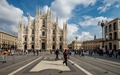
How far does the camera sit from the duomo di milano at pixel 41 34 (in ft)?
222

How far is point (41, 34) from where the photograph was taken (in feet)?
231

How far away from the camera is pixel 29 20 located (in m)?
67.8

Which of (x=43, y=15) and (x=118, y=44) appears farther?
(x=43, y=15)

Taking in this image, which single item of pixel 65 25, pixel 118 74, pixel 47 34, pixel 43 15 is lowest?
pixel 118 74

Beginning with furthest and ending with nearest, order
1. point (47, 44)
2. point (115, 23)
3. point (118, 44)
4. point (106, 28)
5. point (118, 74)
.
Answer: point (47, 44), point (106, 28), point (115, 23), point (118, 44), point (118, 74)

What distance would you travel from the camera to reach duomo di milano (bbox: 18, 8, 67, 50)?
67.8 m

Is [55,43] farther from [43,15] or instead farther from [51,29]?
[43,15]

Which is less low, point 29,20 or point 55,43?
point 29,20

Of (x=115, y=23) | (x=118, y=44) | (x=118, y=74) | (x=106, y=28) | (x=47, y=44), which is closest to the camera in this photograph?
(x=118, y=74)

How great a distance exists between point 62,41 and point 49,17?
13360 mm

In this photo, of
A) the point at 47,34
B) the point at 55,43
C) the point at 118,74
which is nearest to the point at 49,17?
the point at 47,34

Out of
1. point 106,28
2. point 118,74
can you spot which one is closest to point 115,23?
point 106,28

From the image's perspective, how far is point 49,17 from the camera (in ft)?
230

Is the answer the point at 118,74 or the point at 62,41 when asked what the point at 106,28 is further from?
the point at 118,74
